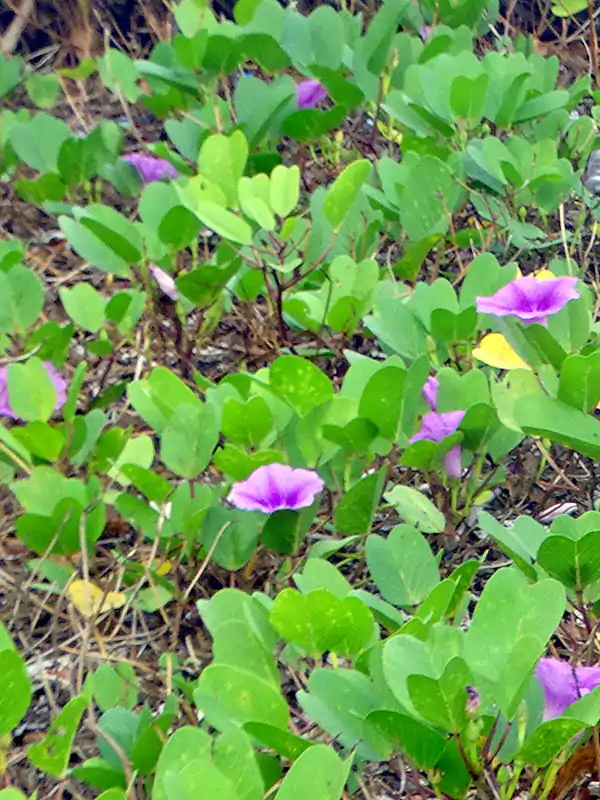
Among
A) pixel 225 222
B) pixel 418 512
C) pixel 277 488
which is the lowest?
pixel 418 512

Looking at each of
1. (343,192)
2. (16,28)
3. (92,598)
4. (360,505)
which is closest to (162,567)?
(92,598)

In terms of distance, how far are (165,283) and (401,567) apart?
652 millimetres

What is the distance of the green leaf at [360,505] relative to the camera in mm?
1107

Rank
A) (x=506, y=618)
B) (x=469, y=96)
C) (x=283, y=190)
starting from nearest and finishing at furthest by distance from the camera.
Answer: (x=506, y=618)
(x=283, y=190)
(x=469, y=96)

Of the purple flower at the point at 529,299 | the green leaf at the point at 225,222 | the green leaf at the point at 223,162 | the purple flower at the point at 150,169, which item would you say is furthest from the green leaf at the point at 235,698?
the purple flower at the point at 150,169

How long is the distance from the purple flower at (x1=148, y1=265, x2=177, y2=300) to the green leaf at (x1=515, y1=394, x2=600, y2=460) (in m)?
0.59

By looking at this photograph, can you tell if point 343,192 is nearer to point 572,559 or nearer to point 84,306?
point 84,306

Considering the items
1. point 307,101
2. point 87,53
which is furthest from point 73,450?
point 87,53

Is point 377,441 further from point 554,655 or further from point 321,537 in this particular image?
point 554,655

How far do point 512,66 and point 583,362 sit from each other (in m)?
0.88

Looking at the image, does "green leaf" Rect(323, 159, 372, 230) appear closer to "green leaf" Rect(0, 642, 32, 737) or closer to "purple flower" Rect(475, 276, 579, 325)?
"purple flower" Rect(475, 276, 579, 325)

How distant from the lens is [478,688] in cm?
80

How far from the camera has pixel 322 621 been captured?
0.87 metres

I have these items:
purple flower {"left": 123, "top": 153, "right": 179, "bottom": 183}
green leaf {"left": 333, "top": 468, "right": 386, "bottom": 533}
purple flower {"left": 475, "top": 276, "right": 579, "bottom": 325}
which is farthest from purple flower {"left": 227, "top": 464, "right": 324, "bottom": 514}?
purple flower {"left": 123, "top": 153, "right": 179, "bottom": 183}
